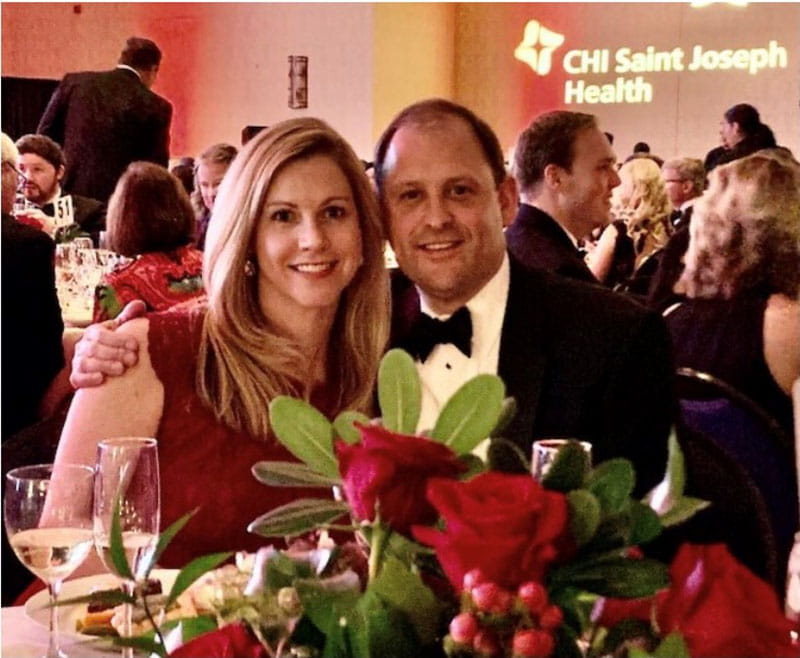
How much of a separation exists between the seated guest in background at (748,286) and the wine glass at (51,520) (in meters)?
1.97

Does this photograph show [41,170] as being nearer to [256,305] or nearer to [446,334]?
[256,305]

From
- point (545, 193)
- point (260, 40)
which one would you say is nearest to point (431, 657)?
point (545, 193)

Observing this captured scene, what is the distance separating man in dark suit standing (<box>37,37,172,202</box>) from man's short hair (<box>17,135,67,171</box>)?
1051mm

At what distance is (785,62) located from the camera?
8.95 metres

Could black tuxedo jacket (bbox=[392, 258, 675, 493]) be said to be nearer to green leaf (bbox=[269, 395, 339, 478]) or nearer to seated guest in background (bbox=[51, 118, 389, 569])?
seated guest in background (bbox=[51, 118, 389, 569])

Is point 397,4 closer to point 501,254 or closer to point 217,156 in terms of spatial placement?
point 217,156

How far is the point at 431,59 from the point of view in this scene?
33.2ft

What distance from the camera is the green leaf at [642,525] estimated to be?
26.1 inches

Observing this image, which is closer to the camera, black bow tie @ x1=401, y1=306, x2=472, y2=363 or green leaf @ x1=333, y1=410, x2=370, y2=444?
green leaf @ x1=333, y1=410, x2=370, y2=444

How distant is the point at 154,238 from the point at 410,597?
356 cm

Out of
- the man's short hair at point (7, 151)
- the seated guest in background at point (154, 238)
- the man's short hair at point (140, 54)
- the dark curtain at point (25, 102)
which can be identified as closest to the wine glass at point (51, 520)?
the man's short hair at point (7, 151)

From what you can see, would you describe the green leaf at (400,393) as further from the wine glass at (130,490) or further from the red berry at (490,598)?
the wine glass at (130,490)

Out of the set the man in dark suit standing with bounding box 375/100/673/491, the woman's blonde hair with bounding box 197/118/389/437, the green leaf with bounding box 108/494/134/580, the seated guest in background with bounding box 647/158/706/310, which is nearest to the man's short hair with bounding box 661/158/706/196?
the seated guest in background with bounding box 647/158/706/310

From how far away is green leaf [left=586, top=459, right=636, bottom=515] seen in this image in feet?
2.15
